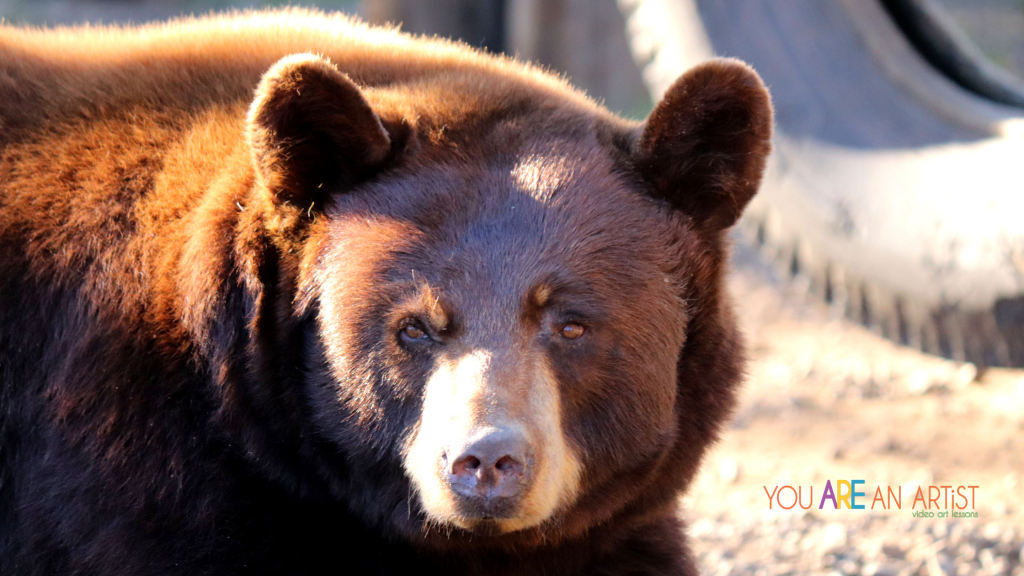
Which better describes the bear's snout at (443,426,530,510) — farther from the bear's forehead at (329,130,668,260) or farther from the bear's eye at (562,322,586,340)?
the bear's forehead at (329,130,668,260)

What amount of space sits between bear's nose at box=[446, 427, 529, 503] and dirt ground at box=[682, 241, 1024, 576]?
1253 millimetres

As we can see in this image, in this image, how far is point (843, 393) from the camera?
685 cm

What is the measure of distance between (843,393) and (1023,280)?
2578 millimetres

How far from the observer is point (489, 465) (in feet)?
8.84

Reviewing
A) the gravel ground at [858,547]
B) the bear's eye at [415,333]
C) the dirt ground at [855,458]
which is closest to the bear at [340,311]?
the bear's eye at [415,333]

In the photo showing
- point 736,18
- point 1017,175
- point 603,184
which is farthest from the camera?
point 736,18

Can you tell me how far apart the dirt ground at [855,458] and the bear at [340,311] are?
893mm

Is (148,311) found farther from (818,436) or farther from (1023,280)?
(818,436)

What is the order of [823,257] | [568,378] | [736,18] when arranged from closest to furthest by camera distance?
[568,378]
[823,257]
[736,18]

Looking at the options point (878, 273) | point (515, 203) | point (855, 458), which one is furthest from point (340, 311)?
point (855, 458)

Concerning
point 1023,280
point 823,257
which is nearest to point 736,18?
point 823,257

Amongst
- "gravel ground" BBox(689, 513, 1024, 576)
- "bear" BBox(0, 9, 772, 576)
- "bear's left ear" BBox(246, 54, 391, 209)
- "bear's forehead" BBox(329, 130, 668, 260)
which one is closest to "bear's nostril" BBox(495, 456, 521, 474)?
"bear" BBox(0, 9, 772, 576)

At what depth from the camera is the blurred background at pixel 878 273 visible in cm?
455

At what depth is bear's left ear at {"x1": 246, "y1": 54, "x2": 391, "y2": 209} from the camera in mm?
3021
